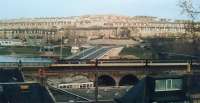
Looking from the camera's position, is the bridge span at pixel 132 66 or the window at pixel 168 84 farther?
the bridge span at pixel 132 66

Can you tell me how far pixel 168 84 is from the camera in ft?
33.2

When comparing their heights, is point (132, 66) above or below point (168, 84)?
below

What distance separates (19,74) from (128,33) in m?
129

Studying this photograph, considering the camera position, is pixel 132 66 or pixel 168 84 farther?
pixel 132 66

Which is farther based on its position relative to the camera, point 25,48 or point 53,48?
point 25,48

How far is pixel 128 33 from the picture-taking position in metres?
143

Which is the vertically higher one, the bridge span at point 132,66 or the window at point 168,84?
the window at point 168,84

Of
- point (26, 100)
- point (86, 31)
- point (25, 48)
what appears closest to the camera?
point (26, 100)

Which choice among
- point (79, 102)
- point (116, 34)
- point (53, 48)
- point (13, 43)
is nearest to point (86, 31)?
point (116, 34)

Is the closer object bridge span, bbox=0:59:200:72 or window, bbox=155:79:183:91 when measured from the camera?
window, bbox=155:79:183:91

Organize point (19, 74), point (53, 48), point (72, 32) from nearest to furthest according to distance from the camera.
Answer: point (19, 74) → point (53, 48) → point (72, 32)

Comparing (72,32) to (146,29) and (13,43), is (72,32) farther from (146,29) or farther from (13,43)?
(13,43)

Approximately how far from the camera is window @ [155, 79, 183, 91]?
9969 mm

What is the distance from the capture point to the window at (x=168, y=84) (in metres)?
9.97
